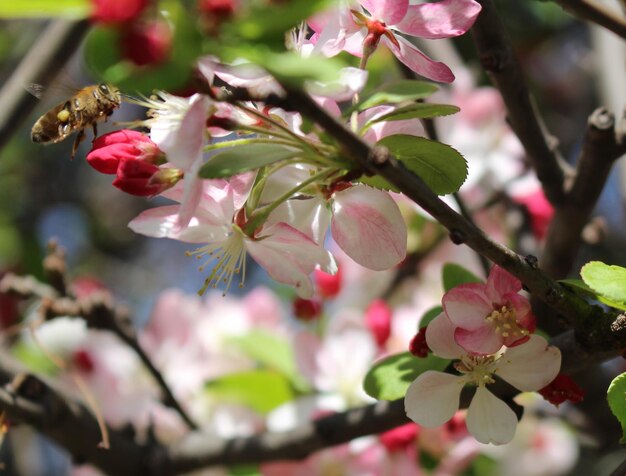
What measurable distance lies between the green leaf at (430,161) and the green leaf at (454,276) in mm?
190

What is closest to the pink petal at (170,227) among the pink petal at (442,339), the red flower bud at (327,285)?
the pink petal at (442,339)

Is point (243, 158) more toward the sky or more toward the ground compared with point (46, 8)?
more toward the ground

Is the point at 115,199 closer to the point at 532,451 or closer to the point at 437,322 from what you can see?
the point at 532,451

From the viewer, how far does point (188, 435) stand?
144 cm

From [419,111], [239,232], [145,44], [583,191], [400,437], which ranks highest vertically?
[145,44]

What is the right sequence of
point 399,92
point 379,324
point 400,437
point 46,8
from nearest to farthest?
point 46,8 → point 399,92 → point 400,437 → point 379,324

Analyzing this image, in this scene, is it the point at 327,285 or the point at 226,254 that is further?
the point at 327,285

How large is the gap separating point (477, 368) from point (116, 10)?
55 centimetres

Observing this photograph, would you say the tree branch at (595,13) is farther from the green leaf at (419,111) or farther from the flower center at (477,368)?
the flower center at (477,368)

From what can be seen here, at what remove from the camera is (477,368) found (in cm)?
89

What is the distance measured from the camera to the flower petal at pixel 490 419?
856mm

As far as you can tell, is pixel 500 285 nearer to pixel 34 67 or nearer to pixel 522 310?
pixel 522 310

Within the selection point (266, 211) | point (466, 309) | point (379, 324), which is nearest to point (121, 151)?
point (266, 211)

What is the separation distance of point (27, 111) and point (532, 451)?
4.81 ft
